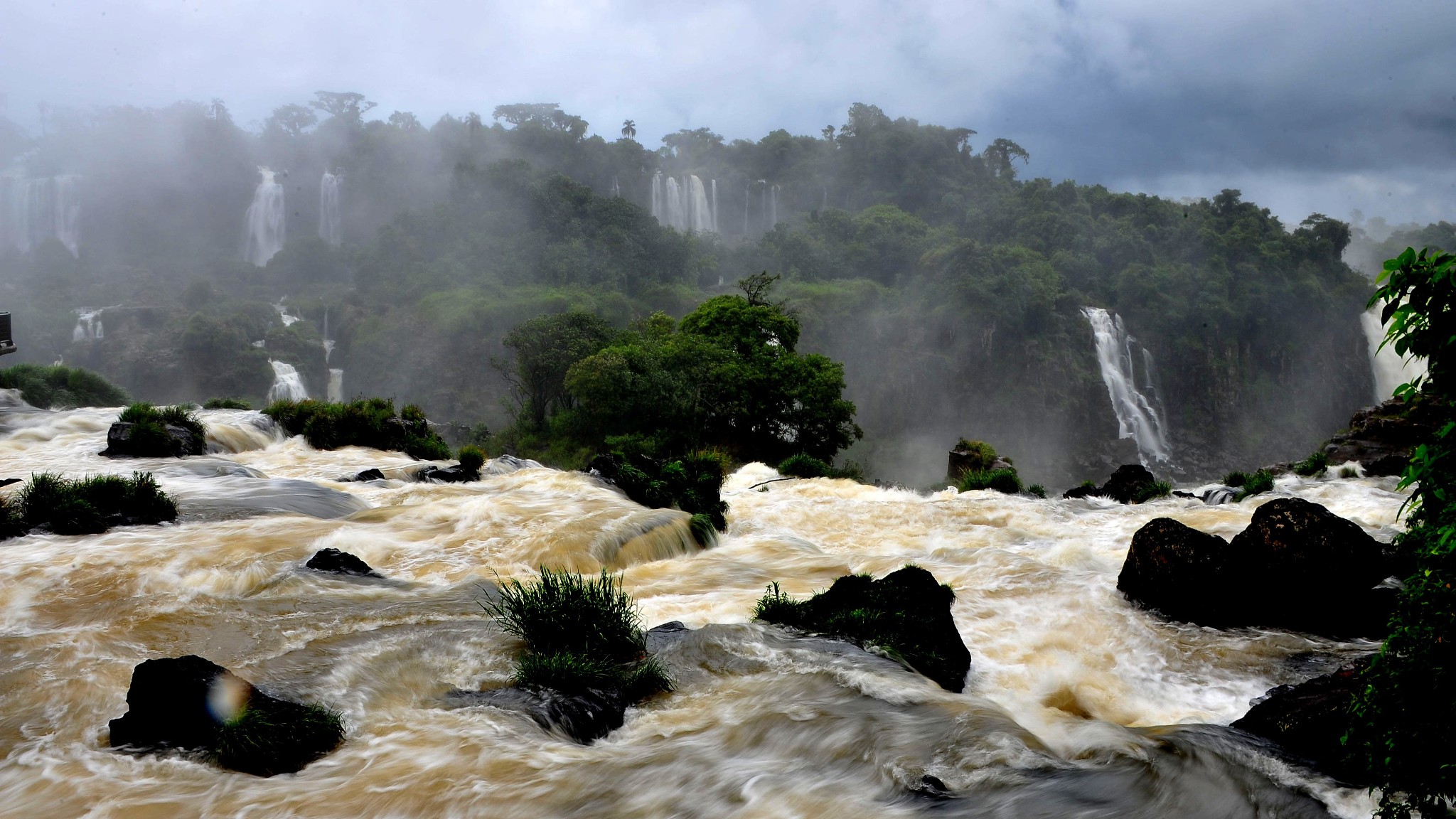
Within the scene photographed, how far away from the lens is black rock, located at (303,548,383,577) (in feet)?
36.3

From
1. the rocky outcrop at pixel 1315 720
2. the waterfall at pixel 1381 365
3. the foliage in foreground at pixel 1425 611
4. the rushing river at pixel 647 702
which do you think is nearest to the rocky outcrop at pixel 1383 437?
the rushing river at pixel 647 702

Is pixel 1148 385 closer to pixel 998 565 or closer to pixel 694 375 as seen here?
pixel 694 375

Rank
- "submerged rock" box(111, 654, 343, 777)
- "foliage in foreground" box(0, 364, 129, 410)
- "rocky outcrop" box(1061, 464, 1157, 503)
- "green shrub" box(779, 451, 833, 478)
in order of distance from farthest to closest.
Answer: "foliage in foreground" box(0, 364, 129, 410) → "green shrub" box(779, 451, 833, 478) → "rocky outcrop" box(1061, 464, 1157, 503) → "submerged rock" box(111, 654, 343, 777)

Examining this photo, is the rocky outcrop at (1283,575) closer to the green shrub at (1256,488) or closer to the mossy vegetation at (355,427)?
the green shrub at (1256,488)

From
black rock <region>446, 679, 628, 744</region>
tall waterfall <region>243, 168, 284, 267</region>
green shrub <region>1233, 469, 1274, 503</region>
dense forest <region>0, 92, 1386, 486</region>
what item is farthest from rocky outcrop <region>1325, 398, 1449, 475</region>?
tall waterfall <region>243, 168, 284, 267</region>

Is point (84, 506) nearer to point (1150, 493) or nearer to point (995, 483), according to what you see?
point (995, 483)

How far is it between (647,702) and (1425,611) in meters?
5.48

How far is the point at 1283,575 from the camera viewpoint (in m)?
9.88

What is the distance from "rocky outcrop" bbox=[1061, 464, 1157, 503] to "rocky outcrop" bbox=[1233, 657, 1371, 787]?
1703 cm

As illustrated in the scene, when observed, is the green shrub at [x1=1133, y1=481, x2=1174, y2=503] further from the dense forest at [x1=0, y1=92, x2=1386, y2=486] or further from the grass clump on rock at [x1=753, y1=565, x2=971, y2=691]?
the dense forest at [x1=0, y1=92, x2=1386, y2=486]

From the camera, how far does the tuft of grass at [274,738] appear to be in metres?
5.71

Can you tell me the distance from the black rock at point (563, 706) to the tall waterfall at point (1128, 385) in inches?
2676

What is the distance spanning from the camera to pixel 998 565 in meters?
13.2

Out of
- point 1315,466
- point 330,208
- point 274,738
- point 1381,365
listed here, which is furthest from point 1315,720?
point 330,208
